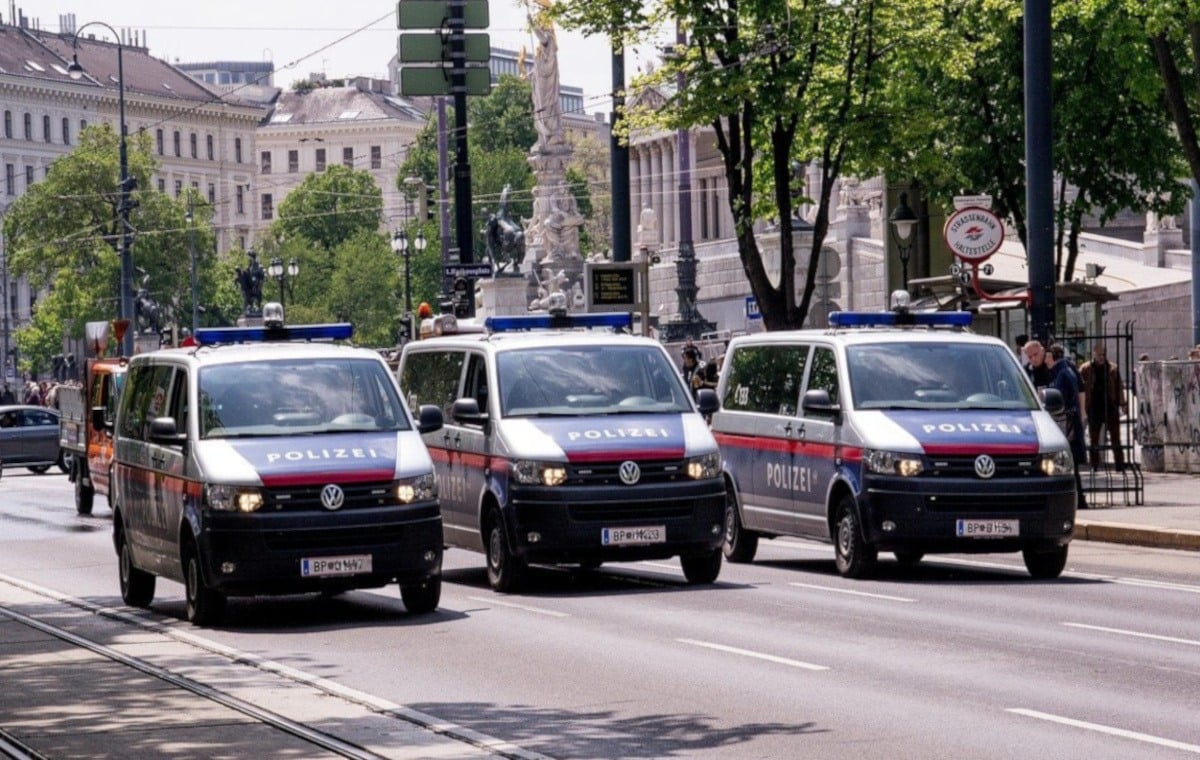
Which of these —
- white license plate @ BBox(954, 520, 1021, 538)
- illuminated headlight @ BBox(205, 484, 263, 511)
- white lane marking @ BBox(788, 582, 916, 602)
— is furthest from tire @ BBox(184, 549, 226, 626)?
white license plate @ BBox(954, 520, 1021, 538)

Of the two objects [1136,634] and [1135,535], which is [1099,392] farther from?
[1136,634]

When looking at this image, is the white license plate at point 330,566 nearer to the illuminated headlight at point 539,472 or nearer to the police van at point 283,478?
the police van at point 283,478

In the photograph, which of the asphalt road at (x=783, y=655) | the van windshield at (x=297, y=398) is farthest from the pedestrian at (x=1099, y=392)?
the van windshield at (x=297, y=398)

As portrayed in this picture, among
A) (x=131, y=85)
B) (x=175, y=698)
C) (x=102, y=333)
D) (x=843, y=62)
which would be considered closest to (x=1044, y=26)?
(x=843, y=62)

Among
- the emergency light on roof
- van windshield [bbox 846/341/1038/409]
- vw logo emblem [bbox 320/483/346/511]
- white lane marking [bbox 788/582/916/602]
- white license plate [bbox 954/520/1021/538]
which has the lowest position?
white lane marking [bbox 788/582/916/602]

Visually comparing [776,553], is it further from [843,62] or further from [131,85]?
[131,85]

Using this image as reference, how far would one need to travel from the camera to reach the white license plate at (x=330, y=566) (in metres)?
16.9

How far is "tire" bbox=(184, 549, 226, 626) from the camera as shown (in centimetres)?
1722

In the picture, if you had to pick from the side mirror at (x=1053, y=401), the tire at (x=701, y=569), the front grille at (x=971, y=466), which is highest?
the side mirror at (x=1053, y=401)

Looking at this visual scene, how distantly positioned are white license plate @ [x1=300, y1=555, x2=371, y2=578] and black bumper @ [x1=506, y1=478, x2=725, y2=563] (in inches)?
92.7

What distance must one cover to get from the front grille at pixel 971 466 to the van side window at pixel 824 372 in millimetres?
1211

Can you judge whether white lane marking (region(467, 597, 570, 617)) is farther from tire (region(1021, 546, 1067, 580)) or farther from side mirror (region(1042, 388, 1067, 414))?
side mirror (region(1042, 388, 1067, 414))

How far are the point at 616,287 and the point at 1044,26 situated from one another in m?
8.44

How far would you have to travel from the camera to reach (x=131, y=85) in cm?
15538
